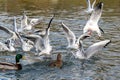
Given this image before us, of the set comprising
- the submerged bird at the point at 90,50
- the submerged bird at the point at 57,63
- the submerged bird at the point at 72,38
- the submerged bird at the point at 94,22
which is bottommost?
the submerged bird at the point at 57,63

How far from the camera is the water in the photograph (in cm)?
1636

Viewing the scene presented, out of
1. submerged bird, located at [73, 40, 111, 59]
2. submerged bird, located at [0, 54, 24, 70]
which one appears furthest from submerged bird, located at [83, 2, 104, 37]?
submerged bird, located at [0, 54, 24, 70]

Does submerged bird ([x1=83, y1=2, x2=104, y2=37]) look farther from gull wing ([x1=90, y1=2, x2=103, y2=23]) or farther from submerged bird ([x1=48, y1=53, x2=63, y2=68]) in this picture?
submerged bird ([x1=48, y1=53, x2=63, y2=68])

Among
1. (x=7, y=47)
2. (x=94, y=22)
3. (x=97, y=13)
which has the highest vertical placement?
(x=97, y=13)

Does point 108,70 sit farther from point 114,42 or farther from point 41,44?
point 114,42

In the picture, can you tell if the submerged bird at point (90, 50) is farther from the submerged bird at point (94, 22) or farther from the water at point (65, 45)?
the submerged bird at point (94, 22)

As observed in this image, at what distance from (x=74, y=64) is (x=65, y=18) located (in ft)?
40.2

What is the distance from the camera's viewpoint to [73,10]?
34.5 metres

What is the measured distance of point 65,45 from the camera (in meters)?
21.5

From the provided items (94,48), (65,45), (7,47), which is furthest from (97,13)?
(7,47)

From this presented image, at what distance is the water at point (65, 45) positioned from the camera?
644 inches

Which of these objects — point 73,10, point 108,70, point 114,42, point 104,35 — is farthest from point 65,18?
point 108,70

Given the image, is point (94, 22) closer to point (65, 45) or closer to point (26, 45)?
point (65, 45)

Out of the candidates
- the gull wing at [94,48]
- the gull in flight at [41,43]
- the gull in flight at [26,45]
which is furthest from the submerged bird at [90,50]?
the gull in flight at [26,45]
